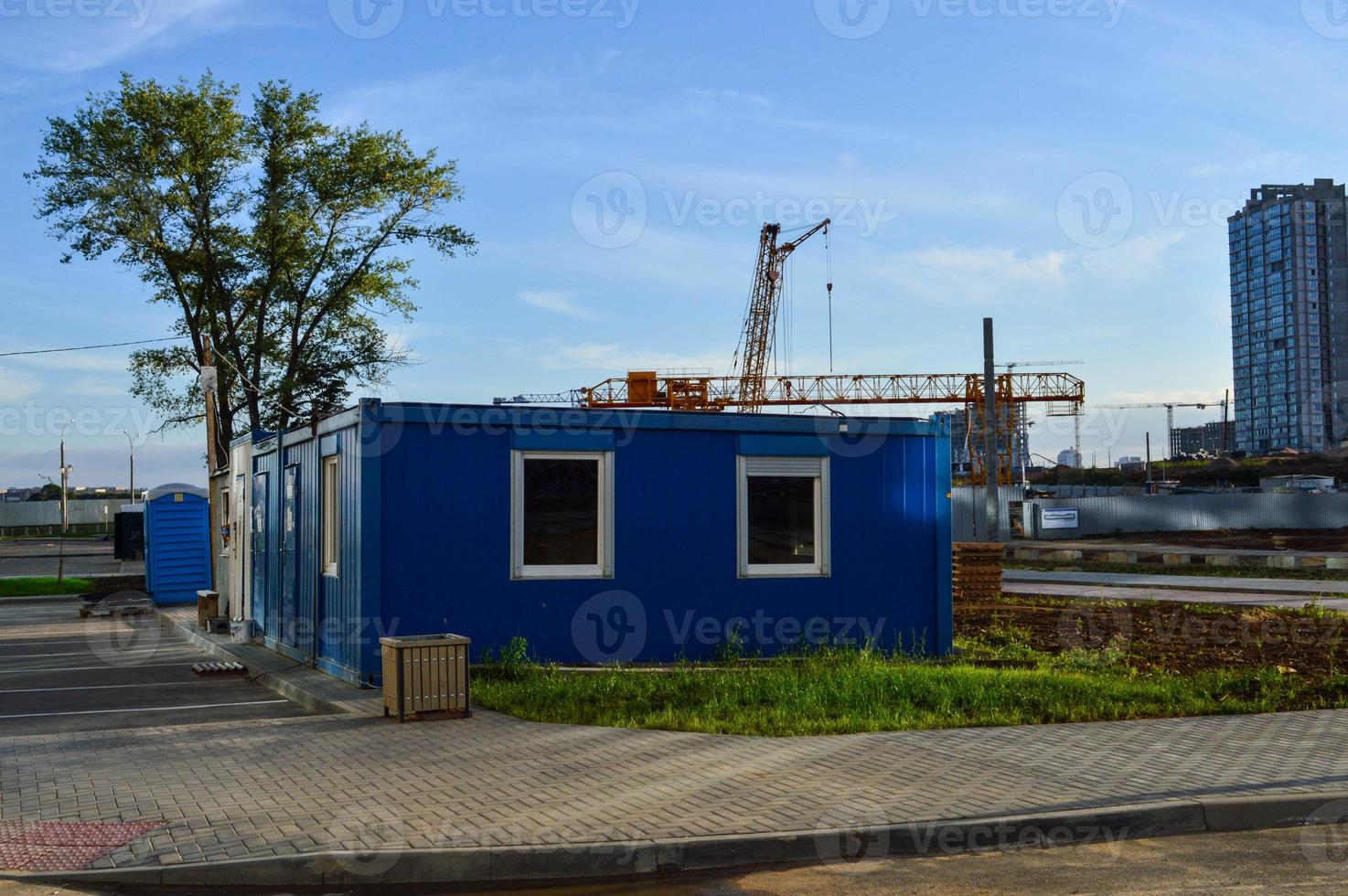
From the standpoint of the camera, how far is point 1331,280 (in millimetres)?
140875

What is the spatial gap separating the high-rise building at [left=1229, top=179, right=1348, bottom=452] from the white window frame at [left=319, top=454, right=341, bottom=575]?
147684mm

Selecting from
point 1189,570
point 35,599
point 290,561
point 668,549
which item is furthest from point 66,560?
point 668,549

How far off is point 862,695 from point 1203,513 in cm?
5309

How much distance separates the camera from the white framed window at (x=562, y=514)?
13.5 m

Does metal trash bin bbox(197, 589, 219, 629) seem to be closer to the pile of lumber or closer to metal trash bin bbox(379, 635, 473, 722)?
metal trash bin bbox(379, 635, 473, 722)

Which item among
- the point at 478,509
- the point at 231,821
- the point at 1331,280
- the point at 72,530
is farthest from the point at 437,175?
the point at 1331,280

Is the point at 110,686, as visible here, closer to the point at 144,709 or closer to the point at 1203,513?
the point at 144,709

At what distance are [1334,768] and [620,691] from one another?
6.09 meters

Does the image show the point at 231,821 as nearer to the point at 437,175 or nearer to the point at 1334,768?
the point at 1334,768

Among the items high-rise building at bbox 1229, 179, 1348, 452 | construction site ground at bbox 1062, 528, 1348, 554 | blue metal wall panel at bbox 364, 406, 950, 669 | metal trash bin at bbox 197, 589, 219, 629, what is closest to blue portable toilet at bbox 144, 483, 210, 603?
metal trash bin at bbox 197, 589, 219, 629

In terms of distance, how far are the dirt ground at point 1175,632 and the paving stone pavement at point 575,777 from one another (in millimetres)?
4395

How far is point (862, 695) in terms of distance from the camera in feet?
37.2

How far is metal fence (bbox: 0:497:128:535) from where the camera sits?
4038 inches

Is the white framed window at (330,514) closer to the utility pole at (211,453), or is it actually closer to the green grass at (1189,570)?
the utility pole at (211,453)
